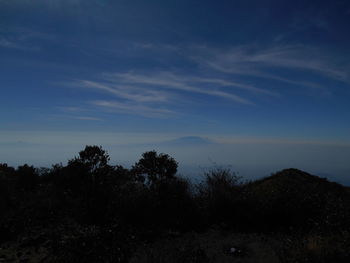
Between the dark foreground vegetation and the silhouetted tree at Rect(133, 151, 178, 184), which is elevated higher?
the silhouetted tree at Rect(133, 151, 178, 184)

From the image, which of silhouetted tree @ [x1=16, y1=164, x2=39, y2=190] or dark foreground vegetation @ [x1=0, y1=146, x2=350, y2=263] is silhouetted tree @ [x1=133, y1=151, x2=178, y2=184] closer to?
dark foreground vegetation @ [x1=0, y1=146, x2=350, y2=263]

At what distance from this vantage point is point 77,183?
959cm

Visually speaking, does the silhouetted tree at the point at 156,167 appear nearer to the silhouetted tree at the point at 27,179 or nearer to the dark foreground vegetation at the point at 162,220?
the dark foreground vegetation at the point at 162,220

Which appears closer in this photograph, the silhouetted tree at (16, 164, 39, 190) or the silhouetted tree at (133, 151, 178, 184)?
the silhouetted tree at (133, 151, 178, 184)

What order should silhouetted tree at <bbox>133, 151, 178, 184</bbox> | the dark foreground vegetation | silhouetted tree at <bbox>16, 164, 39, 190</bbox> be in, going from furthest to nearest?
1. silhouetted tree at <bbox>16, 164, 39, 190</bbox>
2. silhouetted tree at <bbox>133, 151, 178, 184</bbox>
3. the dark foreground vegetation

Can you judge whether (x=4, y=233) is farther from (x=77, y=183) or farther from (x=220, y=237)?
(x=220, y=237)

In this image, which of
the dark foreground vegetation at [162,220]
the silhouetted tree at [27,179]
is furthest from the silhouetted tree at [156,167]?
the silhouetted tree at [27,179]

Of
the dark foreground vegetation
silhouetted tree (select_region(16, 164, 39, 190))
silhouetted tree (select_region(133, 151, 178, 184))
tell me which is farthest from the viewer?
silhouetted tree (select_region(16, 164, 39, 190))

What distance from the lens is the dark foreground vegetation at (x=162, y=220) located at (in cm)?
443

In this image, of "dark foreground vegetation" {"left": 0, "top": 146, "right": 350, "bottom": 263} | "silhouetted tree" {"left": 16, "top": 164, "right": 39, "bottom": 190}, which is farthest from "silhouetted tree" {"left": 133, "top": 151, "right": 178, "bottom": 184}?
"silhouetted tree" {"left": 16, "top": 164, "right": 39, "bottom": 190}

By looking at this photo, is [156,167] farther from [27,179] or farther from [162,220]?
[27,179]

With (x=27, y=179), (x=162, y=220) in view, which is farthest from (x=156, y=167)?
(x=27, y=179)

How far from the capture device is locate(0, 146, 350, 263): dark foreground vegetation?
14.5 ft

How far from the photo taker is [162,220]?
7.20 meters
